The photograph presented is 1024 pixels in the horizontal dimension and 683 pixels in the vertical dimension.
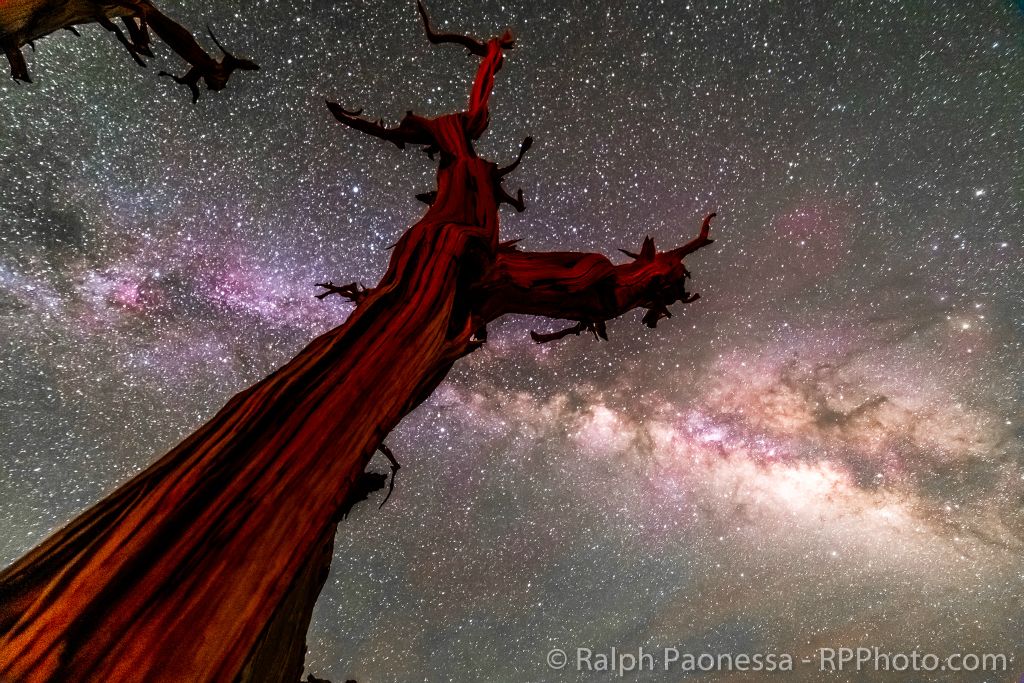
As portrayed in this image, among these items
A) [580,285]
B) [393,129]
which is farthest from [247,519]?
[393,129]

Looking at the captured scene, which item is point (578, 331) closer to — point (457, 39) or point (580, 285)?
point (580, 285)

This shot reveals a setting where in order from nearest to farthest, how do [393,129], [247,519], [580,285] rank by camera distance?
[247,519]
[580,285]
[393,129]

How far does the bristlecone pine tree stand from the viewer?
0.76 metres

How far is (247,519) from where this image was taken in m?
0.93

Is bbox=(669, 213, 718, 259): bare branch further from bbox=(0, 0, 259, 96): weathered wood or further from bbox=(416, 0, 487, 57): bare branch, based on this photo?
bbox=(0, 0, 259, 96): weathered wood

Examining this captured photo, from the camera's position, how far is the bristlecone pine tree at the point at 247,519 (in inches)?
30.1

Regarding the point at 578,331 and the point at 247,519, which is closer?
the point at 247,519

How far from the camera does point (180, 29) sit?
2.41 m

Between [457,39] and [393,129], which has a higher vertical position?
[457,39]

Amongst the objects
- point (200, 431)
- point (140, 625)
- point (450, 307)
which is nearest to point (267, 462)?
point (200, 431)

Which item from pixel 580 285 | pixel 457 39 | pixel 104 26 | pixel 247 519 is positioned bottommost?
pixel 247 519

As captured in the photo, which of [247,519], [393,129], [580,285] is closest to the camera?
[247,519]

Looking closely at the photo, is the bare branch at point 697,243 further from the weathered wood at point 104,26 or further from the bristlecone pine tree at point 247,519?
the weathered wood at point 104,26

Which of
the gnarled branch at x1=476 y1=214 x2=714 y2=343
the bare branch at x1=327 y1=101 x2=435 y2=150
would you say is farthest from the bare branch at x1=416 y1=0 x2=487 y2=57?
the gnarled branch at x1=476 y1=214 x2=714 y2=343
